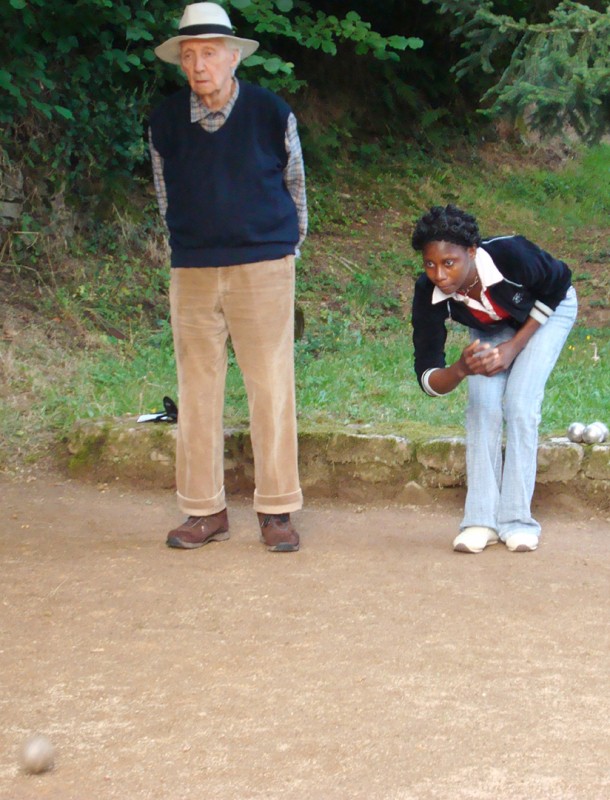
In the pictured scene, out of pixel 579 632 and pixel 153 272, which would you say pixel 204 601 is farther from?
pixel 153 272

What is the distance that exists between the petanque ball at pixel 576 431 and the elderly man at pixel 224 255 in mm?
1540

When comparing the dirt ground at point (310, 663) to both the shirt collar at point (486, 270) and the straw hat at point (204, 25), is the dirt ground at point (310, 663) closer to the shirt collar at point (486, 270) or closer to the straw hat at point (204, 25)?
the shirt collar at point (486, 270)

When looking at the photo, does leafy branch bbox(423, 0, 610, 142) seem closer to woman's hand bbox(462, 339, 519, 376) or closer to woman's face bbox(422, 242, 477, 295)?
woman's face bbox(422, 242, 477, 295)

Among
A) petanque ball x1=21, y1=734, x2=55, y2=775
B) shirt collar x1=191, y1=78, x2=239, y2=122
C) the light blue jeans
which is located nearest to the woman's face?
the light blue jeans

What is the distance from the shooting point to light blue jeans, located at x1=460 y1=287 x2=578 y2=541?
486 cm

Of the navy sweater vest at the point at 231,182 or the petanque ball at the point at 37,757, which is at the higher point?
the navy sweater vest at the point at 231,182

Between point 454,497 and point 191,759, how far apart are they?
2909 millimetres

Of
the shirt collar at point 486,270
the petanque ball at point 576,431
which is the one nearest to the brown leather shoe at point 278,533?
the shirt collar at point 486,270

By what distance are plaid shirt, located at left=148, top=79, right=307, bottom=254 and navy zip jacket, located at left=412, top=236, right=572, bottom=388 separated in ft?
2.20

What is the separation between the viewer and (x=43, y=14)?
8.67 meters

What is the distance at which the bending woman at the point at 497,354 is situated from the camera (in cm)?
476

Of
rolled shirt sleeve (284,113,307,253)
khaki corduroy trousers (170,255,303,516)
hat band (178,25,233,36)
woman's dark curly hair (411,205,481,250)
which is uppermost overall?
hat band (178,25,233,36)

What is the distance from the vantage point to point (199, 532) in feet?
16.2

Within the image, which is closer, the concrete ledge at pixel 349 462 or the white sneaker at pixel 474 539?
the white sneaker at pixel 474 539
